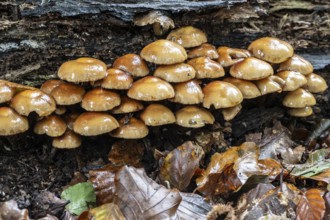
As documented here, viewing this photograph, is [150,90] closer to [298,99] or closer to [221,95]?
[221,95]

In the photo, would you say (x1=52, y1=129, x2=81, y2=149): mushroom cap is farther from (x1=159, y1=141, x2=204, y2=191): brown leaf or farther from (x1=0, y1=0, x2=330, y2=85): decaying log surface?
(x1=159, y1=141, x2=204, y2=191): brown leaf

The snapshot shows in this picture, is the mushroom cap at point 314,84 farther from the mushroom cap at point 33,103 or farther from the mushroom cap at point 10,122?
the mushroom cap at point 10,122

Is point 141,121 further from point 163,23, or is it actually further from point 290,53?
point 290,53

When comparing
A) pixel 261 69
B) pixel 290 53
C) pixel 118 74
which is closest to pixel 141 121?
pixel 118 74

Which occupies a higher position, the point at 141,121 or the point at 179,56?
the point at 179,56

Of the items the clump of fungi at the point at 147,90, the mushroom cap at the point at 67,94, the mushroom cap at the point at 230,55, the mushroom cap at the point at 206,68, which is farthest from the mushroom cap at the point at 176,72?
the mushroom cap at the point at 67,94

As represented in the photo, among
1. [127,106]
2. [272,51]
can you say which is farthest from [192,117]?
[272,51]
